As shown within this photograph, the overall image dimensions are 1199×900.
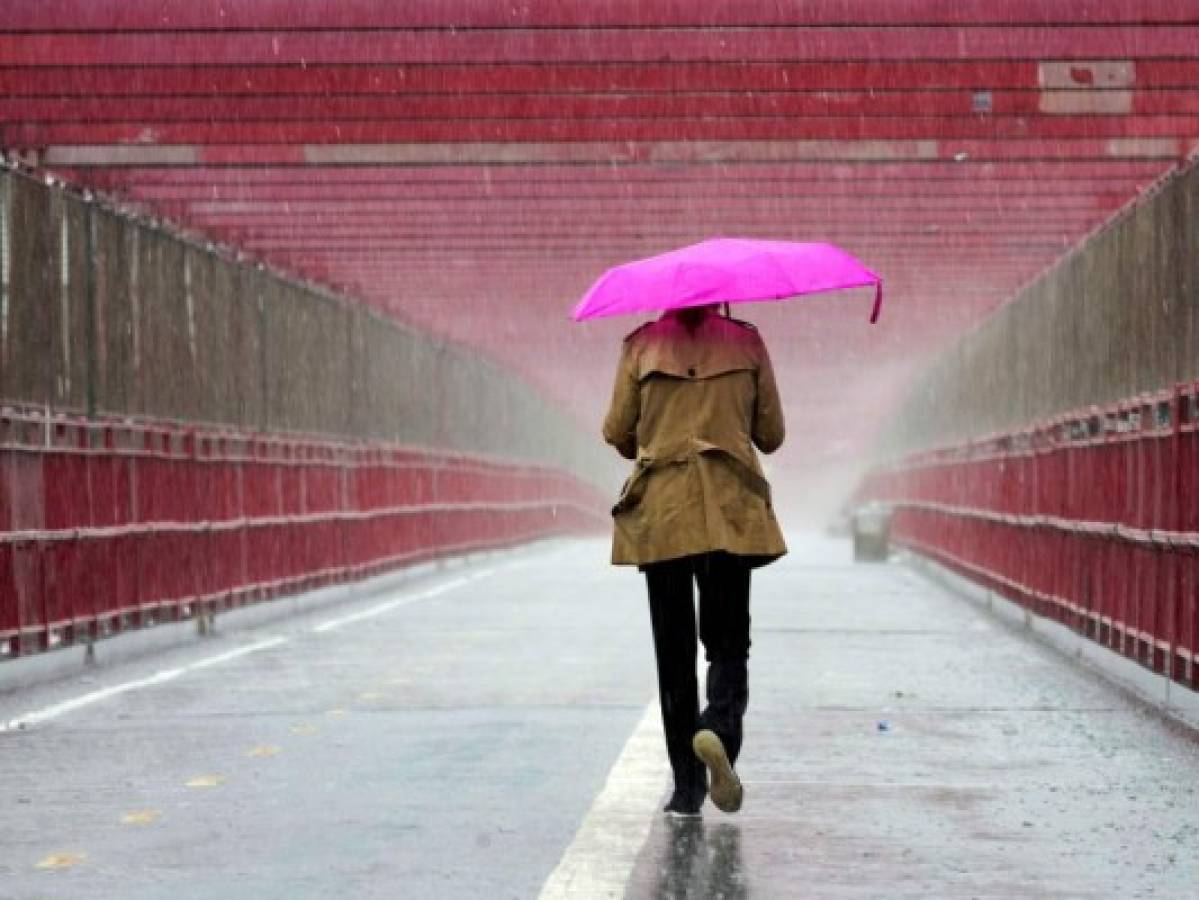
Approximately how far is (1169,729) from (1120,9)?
5.96m

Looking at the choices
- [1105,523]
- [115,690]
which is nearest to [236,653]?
[115,690]

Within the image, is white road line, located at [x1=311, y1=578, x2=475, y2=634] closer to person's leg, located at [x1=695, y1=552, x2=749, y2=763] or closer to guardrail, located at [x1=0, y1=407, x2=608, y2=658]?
guardrail, located at [x1=0, y1=407, x2=608, y2=658]

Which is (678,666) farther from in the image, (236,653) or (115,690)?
(236,653)

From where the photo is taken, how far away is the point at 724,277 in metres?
7.44

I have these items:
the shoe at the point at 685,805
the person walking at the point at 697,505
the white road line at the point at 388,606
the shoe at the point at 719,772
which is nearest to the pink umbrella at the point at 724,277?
the person walking at the point at 697,505

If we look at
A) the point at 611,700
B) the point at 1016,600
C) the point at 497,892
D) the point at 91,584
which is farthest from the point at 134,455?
the point at 497,892

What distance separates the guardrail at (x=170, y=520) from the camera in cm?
1403

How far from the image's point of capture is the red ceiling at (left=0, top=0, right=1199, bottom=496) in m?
15.2

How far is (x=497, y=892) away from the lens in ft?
21.1

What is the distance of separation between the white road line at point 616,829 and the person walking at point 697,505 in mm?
264

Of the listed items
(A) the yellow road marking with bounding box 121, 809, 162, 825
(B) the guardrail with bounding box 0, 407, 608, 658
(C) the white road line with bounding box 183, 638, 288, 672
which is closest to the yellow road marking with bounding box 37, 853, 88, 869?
(A) the yellow road marking with bounding box 121, 809, 162, 825

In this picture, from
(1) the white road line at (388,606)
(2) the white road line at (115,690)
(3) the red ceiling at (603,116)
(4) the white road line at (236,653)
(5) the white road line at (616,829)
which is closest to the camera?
(5) the white road line at (616,829)

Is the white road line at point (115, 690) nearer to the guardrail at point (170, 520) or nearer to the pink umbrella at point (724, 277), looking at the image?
the guardrail at point (170, 520)

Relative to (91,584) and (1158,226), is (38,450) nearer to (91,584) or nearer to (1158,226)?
(91,584)
